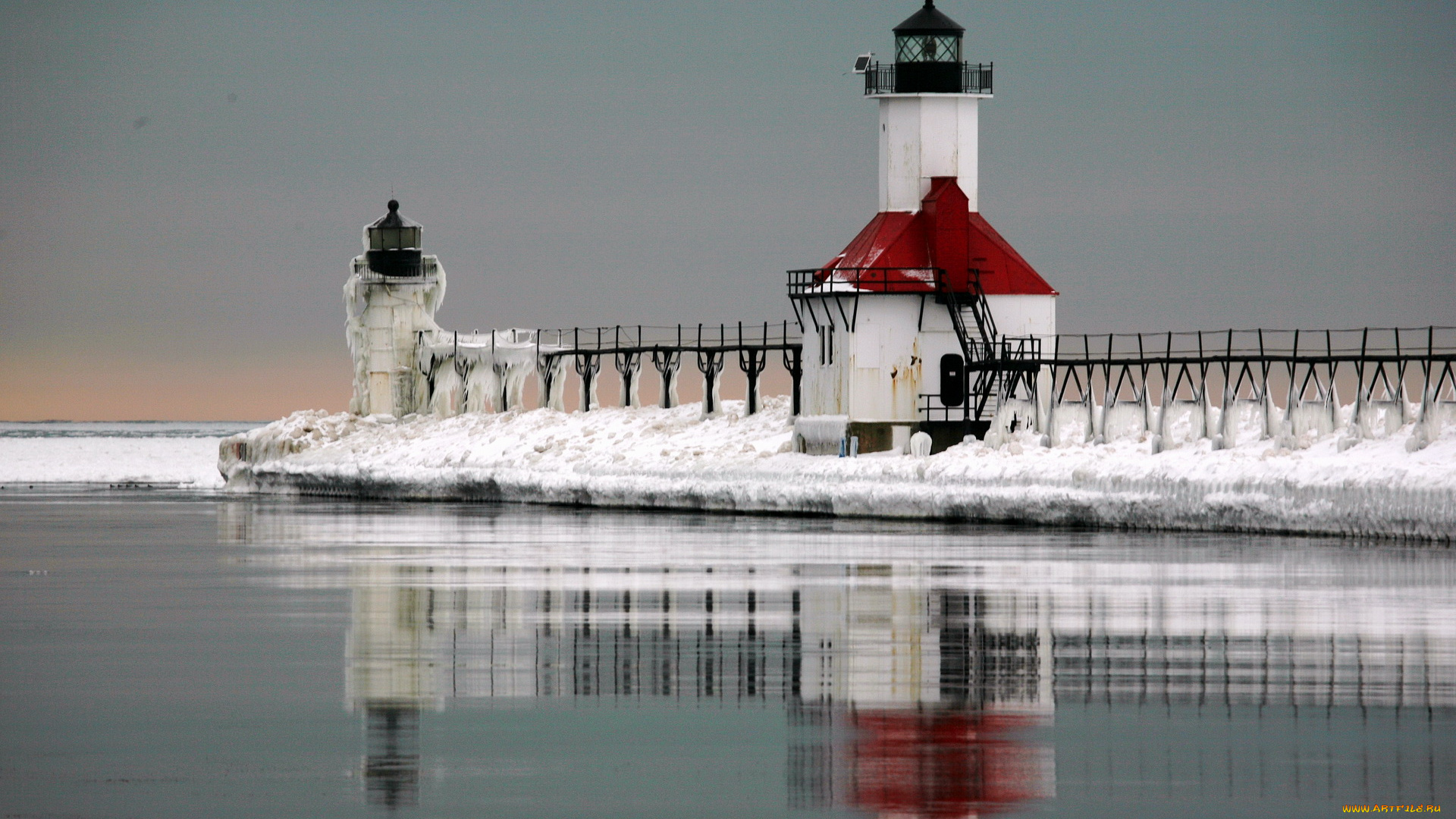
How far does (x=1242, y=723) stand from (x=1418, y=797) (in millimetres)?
2533

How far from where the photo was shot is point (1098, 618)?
20.1 meters

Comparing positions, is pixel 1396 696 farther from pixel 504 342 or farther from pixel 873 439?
pixel 504 342

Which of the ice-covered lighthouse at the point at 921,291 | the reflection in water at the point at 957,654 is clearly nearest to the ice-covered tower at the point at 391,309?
the ice-covered lighthouse at the point at 921,291

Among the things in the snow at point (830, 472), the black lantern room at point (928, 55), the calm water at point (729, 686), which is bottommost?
the calm water at point (729, 686)

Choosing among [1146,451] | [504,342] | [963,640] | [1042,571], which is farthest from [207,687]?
[504,342]

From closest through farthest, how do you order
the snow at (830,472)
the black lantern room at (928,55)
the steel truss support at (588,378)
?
1. the snow at (830,472)
2. the black lantern room at (928,55)
3. the steel truss support at (588,378)

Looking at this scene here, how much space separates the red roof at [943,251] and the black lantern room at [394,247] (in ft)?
76.4

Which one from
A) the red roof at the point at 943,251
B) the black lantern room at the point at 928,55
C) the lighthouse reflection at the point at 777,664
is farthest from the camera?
the black lantern room at the point at 928,55

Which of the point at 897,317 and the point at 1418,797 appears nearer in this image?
the point at 1418,797

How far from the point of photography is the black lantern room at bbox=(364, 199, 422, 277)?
6750cm

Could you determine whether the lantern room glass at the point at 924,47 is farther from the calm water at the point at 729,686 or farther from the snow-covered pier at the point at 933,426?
the calm water at the point at 729,686

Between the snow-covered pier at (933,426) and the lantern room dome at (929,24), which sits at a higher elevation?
the lantern room dome at (929,24)

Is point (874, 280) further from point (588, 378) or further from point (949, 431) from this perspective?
point (588, 378)

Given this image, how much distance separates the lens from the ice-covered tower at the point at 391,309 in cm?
6762
